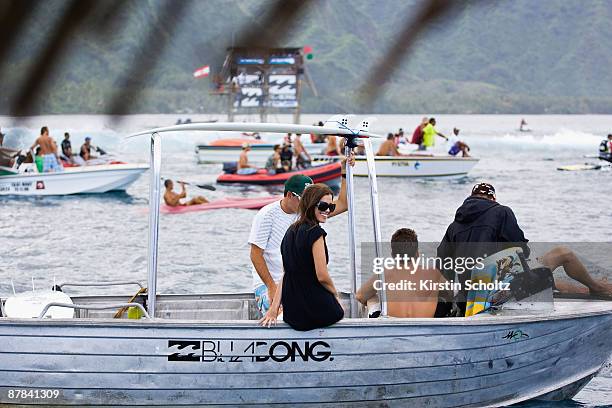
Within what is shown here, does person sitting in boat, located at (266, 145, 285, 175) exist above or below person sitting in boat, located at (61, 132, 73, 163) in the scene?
below

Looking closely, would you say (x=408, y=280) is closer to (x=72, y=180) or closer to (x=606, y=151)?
(x=72, y=180)

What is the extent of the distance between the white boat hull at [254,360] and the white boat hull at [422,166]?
73.4 feet

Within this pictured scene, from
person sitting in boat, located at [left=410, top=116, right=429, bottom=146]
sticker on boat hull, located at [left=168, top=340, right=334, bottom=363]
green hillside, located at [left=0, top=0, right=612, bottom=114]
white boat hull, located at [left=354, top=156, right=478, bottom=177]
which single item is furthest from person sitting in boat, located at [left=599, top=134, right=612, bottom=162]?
sticker on boat hull, located at [left=168, top=340, right=334, bottom=363]

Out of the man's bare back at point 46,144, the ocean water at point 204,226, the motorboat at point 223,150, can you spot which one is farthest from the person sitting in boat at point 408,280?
the motorboat at point 223,150

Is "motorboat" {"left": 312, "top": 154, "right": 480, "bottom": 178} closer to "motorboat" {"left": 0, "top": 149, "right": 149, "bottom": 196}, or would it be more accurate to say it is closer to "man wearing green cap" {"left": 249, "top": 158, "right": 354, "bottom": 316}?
"motorboat" {"left": 0, "top": 149, "right": 149, "bottom": 196}

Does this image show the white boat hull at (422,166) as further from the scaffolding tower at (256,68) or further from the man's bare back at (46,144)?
the scaffolding tower at (256,68)

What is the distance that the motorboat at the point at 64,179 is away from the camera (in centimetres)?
2269

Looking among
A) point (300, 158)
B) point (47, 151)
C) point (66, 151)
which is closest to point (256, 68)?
point (47, 151)

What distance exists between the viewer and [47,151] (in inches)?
870

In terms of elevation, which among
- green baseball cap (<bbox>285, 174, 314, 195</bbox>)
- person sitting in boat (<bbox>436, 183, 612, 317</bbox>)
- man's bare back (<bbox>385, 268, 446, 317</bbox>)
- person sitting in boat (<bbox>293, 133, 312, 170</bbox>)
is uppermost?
person sitting in boat (<bbox>293, 133, 312, 170</bbox>)

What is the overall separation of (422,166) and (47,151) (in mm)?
11827

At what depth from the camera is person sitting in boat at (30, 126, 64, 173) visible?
2164 cm

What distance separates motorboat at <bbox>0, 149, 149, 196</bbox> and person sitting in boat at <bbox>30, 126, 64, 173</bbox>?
0.86 ft

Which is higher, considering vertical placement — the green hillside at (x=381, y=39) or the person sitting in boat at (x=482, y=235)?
the green hillside at (x=381, y=39)
